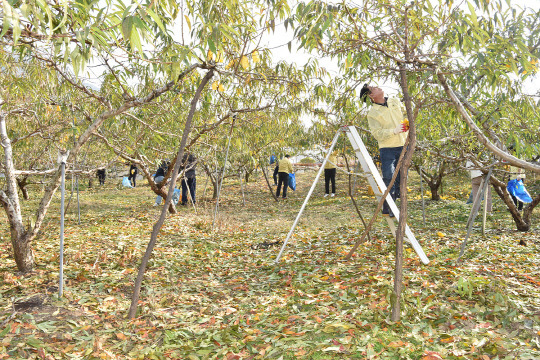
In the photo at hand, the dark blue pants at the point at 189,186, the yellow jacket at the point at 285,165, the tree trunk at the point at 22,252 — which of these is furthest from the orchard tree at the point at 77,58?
the yellow jacket at the point at 285,165

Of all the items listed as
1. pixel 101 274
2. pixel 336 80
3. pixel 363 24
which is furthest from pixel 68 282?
pixel 336 80

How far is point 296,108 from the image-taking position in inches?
232

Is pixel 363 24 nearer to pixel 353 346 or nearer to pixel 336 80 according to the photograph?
pixel 336 80

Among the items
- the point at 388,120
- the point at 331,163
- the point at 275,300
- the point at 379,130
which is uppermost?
the point at 388,120

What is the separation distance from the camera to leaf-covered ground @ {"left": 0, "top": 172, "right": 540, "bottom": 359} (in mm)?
2572

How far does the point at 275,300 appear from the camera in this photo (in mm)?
3541

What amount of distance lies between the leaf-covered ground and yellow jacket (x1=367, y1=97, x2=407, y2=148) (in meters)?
1.42

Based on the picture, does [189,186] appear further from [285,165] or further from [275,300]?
[275,300]

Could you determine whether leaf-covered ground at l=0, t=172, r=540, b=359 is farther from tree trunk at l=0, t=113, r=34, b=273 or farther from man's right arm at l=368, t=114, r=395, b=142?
man's right arm at l=368, t=114, r=395, b=142

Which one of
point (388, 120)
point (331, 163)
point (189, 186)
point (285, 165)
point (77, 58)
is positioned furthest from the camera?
point (285, 165)

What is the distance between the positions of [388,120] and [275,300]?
100 inches

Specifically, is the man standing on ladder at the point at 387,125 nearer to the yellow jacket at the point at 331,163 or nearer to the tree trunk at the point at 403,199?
the yellow jacket at the point at 331,163

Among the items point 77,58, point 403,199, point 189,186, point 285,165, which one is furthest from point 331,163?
point 285,165

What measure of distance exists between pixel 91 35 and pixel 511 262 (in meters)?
4.59
